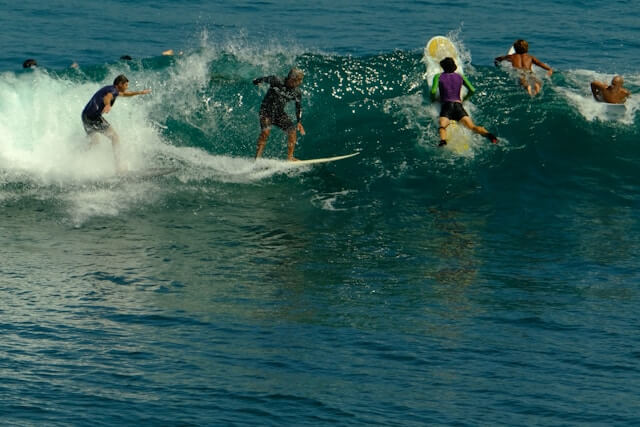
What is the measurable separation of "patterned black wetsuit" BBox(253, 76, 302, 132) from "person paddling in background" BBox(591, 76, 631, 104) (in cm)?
579

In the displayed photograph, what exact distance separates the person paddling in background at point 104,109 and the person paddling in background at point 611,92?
7.99 metres

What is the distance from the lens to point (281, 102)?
15656 mm

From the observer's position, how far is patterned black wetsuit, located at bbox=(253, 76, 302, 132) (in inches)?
608

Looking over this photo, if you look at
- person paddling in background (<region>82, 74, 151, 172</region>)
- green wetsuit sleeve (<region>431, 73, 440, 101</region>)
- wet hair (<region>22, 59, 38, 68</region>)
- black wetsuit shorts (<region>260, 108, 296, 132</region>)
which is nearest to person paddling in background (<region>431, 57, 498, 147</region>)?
green wetsuit sleeve (<region>431, 73, 440, 101</region>)

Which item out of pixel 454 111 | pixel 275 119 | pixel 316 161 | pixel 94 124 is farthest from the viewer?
pixel 316 161

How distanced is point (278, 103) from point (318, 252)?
3374mm

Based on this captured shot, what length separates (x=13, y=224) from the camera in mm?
14141

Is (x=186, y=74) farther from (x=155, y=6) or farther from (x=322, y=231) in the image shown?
(x=155, y=6)

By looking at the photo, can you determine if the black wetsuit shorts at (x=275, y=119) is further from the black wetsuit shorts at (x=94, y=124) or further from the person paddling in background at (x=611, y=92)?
the person paddling in background at (x=611, y=92)

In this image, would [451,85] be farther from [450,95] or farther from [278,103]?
[278,103]

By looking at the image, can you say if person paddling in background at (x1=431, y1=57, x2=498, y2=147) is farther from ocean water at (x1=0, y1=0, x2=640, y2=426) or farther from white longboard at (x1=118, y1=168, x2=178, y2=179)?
white longboard at (x1=118, y1=168, x2=178, y2=179)

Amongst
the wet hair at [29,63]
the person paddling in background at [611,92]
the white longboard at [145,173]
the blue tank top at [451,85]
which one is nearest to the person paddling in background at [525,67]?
the person paddling in background at [611,92]

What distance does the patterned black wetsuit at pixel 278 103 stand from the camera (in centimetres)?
1544

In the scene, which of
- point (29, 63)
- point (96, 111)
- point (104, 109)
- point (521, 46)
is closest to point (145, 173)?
point (96, 111)
